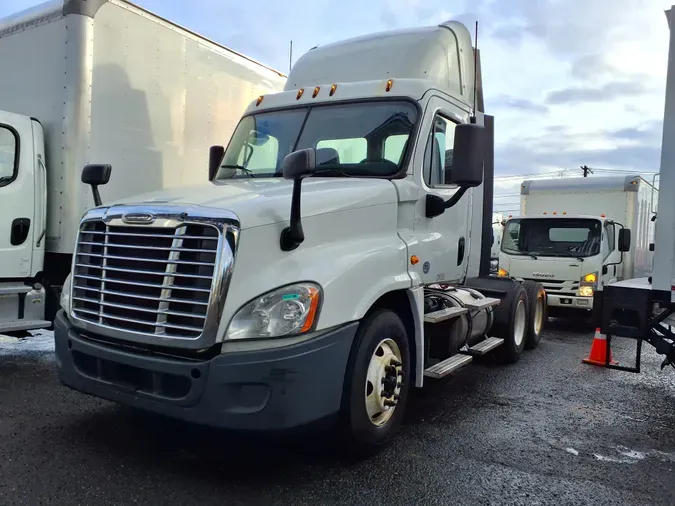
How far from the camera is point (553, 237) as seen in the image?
11.1 metres

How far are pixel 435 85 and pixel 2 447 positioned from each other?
4427 millimetres

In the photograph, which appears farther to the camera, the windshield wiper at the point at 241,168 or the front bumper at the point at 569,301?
the front bumper at the point at 569,301

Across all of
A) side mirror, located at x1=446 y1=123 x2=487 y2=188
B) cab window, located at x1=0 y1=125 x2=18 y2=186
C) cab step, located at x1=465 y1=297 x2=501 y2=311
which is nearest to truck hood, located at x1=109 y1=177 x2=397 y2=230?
side mirror, located at x1=446 y1=123 x2=487 y2=188

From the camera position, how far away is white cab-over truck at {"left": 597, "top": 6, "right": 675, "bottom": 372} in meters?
4.86

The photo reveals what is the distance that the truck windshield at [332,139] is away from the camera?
469 cm

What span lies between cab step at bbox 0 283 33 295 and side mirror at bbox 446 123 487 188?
4519 millimetres

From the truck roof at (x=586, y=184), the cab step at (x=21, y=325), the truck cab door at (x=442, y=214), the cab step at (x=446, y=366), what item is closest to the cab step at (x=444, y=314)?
the truck cab door at (x=442, y=214)

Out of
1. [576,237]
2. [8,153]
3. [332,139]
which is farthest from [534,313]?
[8,153]

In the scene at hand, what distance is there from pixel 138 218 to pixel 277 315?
1.09 m

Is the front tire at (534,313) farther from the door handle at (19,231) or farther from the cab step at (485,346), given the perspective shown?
the door handle at (19,231)

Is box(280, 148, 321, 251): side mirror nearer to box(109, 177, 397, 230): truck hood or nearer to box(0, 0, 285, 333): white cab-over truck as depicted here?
box(109, 177, 397, 230): truck hood

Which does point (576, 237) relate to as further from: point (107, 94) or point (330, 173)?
point (107, 94)

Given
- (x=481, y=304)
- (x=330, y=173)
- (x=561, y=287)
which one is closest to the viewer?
(x=330, y=173)

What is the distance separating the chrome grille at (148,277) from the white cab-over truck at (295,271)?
0.01 meters
